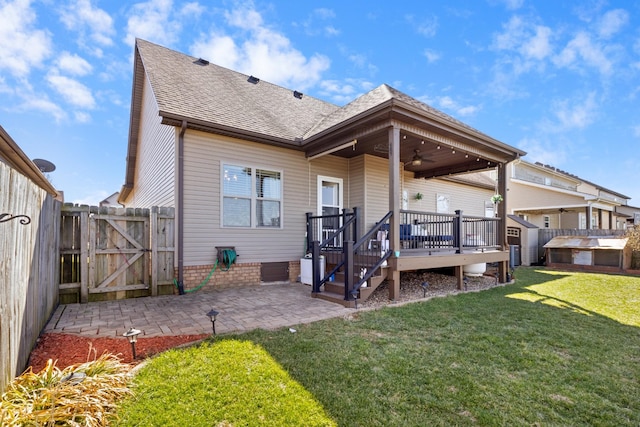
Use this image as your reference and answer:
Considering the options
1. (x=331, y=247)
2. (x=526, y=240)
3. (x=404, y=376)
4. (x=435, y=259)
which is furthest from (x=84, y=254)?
(x=526, y=240)

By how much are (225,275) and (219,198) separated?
1781 millimetres

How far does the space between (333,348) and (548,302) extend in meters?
5.07

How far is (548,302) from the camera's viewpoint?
592 centimetres

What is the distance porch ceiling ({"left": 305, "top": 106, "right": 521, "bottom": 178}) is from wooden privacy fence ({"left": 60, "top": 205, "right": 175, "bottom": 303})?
13.8 feet

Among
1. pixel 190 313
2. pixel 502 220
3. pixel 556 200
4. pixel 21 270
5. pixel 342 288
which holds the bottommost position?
pixel 190 313

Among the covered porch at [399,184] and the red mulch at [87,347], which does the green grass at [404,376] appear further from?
the covered porch at [399,184]

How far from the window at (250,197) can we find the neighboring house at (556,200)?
16.8 meters

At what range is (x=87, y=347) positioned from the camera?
3283 mm

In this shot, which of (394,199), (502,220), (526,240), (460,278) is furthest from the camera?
(526,240)

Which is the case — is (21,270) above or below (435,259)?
above

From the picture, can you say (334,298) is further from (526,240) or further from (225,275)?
(526,240)

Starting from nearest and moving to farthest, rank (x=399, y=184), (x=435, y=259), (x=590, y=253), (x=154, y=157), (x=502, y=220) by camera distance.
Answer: (x=435, y=259) → (x=399, y=184) → (x=502, y=220) → (x=154, y=157) → (x=590, y=253)

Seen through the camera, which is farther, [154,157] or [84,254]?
[154,157]

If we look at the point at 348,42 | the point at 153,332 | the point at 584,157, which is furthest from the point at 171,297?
the point at 584,157
